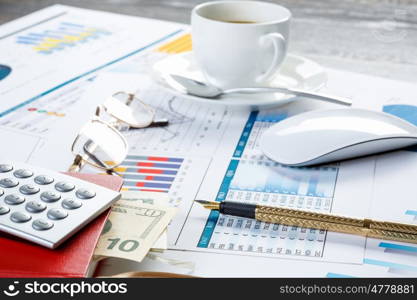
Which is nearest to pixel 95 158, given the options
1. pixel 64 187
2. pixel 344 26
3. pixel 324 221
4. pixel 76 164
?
pixel 76 164

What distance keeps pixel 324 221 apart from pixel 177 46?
19.2 inches

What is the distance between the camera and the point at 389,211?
20.7 inches

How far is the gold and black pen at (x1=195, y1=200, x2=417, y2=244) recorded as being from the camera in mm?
481

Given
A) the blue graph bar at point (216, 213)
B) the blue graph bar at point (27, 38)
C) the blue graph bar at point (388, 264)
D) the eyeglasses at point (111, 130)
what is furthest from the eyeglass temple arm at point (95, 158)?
the blue graph bar at point (27, 38)

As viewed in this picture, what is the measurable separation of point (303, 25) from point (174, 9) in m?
0.29

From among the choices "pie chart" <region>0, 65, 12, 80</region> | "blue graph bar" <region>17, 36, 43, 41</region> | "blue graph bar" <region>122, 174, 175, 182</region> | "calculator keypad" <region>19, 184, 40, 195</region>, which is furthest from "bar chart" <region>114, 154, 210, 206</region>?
"blue graph bar" <region>17, 36, 43, 41</region>

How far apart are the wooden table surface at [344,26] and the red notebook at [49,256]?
0.60m

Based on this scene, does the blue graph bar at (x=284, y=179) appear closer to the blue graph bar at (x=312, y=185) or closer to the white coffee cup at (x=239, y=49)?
the blue graph bar at (x=312, y=185)

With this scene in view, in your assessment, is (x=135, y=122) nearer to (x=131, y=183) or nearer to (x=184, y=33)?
(x=131, y=183)

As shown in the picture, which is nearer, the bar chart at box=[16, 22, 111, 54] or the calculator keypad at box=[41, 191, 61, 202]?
the calculator keypad at box=[41, 191, 61, 202]

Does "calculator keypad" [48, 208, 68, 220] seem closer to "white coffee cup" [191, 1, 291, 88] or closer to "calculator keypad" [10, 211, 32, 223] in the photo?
"calculator keypad" [10, 211, 32, 223]

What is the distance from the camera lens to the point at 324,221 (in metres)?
0.49

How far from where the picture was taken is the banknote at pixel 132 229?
17.6 inches

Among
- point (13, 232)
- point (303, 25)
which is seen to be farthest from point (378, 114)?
point (303, 25)
